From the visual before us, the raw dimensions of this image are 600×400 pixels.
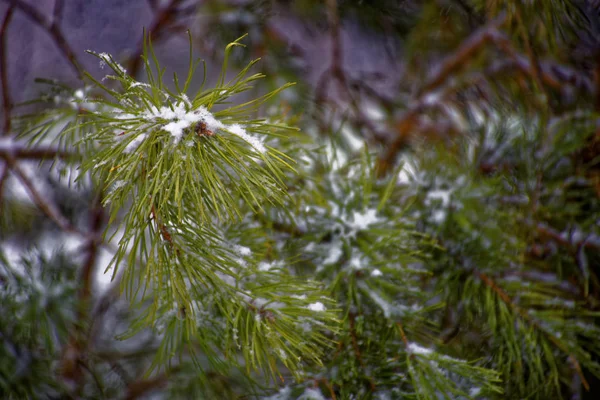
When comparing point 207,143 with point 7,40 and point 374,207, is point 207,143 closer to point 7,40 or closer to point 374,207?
point 374,207

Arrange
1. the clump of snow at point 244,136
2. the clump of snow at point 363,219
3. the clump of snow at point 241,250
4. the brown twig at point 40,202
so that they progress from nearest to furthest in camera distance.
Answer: the clump of snow at point 244,136
the clump of snow at point 241,250
the clump of snow at point 363,219
the brown twig at point 40,202

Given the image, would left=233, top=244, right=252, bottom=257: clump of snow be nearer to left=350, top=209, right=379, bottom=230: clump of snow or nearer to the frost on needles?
the frost on needles

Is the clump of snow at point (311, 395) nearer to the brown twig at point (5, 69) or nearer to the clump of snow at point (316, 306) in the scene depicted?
the clump of snow at point (316, 306)

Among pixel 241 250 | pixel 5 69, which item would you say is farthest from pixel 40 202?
pixel 241 250

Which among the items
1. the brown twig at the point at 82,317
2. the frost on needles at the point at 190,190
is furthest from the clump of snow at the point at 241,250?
the brown twig at the point at 82,317

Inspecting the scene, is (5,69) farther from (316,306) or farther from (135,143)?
(316,306)

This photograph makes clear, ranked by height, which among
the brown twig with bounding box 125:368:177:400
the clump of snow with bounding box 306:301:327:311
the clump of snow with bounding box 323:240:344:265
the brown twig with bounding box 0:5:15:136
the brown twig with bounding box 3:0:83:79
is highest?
the brown twig with bounding box 3:0:83:79

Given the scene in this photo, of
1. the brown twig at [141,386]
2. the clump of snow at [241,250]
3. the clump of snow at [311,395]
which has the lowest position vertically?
the clump of snow at [311,395]

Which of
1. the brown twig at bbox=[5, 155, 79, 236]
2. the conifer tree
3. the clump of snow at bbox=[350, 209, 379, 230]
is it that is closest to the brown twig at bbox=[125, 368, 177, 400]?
the conifer tree

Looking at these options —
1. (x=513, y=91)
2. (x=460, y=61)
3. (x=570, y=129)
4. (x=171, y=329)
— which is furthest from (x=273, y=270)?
(x=460, y=61)
